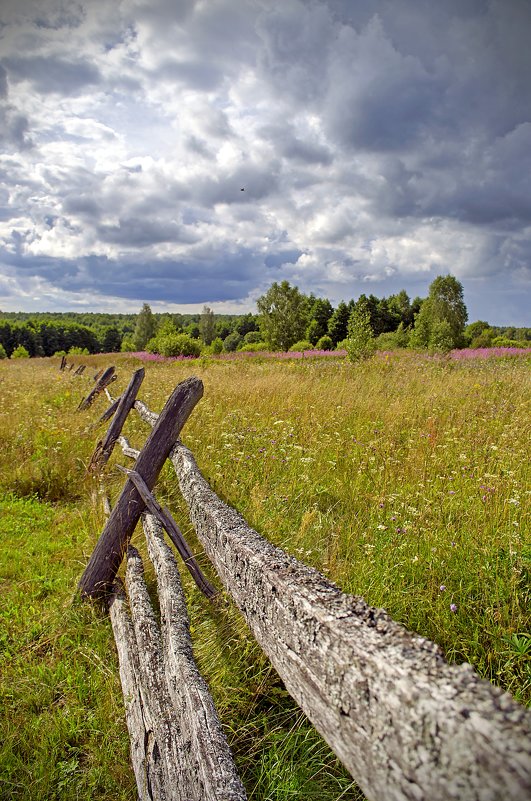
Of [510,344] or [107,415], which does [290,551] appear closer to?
[107,415]

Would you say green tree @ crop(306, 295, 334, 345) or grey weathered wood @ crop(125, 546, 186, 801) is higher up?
green tree @ crop(306, 295, 334, 345)

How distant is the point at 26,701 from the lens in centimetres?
277

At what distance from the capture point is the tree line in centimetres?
2909

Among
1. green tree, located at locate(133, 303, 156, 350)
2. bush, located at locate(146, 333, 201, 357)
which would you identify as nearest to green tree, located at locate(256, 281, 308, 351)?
bush, located at locate(146, 333, 201, 357)

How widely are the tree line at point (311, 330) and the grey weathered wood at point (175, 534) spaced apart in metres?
13.3

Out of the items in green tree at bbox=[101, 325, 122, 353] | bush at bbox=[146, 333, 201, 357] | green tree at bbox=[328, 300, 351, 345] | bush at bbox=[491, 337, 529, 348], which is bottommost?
green tree at bbox=[101, 325, 122, 353]

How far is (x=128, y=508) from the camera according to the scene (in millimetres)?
3629

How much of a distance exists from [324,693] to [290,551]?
6.64 feet

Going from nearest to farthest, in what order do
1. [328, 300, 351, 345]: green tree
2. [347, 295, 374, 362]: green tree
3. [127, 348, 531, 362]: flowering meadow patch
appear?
[347, 295, 374, 362]: green tree < [127, 348, 531, 362]: flowering meadow patch < [328, 300, 351, 345]: green tree

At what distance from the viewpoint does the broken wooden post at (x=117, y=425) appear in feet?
20.3

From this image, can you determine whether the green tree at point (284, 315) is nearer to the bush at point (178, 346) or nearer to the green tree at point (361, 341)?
the bush at point (178, 346)

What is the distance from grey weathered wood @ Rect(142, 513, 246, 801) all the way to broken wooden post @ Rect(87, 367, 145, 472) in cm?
392

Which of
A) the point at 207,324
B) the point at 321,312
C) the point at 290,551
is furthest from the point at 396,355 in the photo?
the point at 207,324

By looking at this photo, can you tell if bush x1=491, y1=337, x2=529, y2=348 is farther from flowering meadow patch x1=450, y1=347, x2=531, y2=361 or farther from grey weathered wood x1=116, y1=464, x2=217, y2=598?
grey weathered wood x1=116, y1=464, x2=217, y2=598
